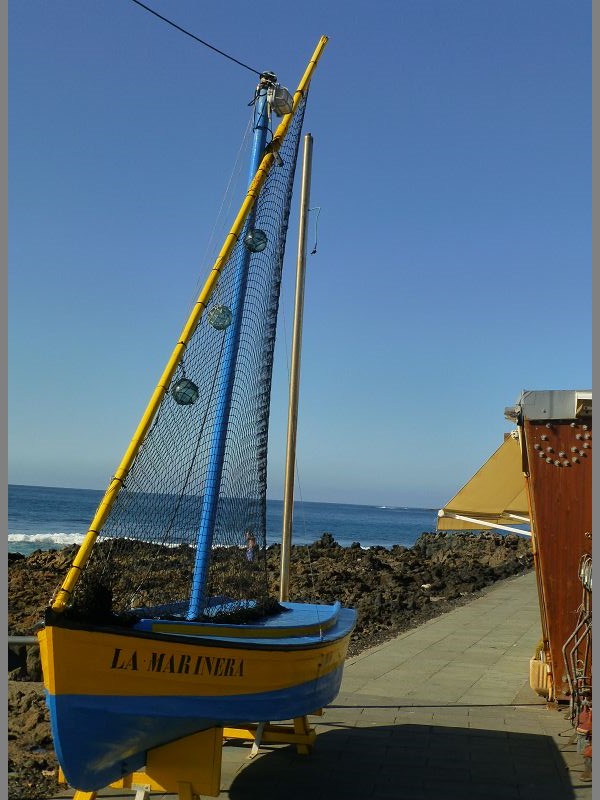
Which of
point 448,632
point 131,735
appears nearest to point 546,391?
point 131,735

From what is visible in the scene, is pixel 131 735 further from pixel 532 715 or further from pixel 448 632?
pixel 448 632

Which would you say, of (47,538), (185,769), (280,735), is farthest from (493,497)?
(47,538)

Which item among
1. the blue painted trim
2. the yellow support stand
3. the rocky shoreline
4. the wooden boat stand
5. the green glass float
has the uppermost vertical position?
the green glass float

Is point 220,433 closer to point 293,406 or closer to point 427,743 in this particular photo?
point 293,406

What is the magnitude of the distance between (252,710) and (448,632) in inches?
382

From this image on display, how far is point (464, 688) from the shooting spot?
10336 millimetres

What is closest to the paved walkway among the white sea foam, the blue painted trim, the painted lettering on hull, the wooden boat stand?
the wooden boat stand

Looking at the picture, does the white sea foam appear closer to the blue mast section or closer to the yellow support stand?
the yellow support stand

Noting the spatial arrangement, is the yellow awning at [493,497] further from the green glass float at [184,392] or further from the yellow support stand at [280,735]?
the green glass float at [184,392]

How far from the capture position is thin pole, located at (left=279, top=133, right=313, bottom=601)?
8945 mm

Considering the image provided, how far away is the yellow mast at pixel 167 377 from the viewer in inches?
199

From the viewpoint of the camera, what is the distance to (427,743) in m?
7.86

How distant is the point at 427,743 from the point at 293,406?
3.35 m

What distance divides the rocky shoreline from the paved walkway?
132cm
